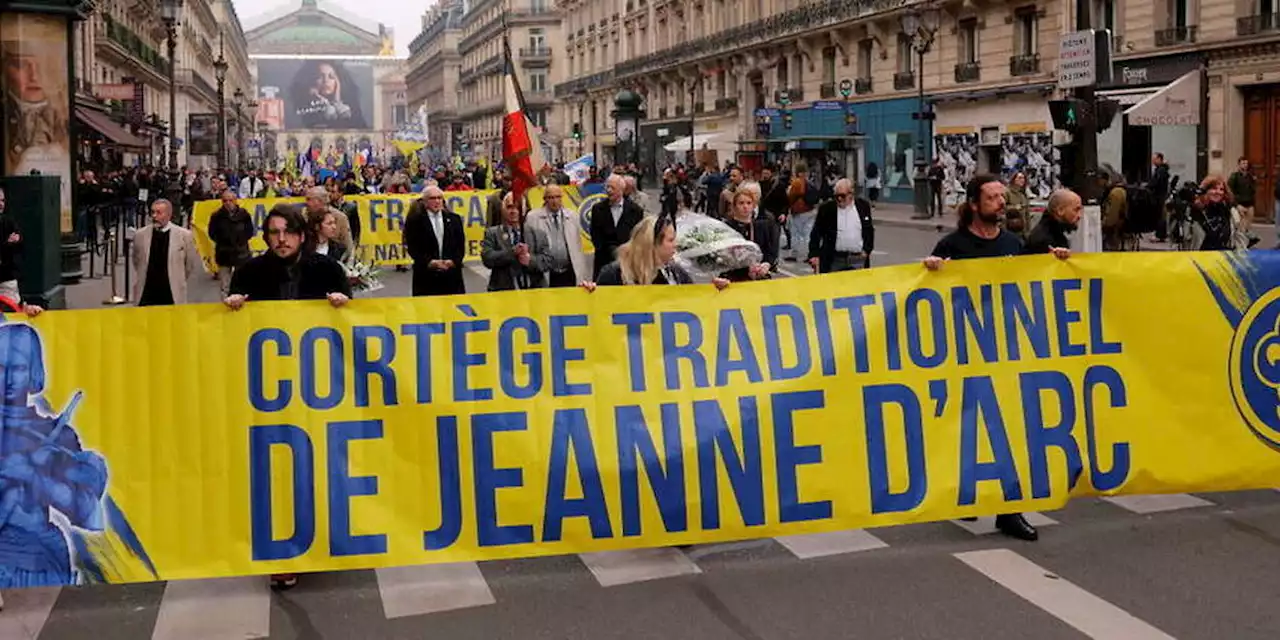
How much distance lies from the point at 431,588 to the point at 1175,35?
29.2 meters

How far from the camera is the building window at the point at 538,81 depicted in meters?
108

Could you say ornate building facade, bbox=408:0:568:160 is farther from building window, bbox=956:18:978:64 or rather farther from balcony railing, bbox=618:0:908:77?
building window, bbox=956:18:978:64

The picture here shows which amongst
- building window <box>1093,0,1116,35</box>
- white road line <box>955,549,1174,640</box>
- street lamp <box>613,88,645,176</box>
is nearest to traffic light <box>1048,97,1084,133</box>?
white road line <box>955,549,1174,640</box>

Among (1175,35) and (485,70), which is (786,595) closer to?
(1175,35)

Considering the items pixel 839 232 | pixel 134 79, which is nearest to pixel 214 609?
pixel 839 232

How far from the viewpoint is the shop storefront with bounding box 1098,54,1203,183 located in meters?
31.4

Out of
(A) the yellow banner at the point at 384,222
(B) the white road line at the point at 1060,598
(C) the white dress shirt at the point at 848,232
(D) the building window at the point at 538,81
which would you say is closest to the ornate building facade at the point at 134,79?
(A) the yellow banner at the point at 384,222

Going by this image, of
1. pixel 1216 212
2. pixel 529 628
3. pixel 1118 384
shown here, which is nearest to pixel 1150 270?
pixel 1118 384

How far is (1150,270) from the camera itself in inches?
284

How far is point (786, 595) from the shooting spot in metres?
6.15

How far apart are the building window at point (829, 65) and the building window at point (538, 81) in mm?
59851

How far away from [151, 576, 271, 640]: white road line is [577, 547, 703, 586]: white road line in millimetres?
1443

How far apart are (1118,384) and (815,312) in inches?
61.5

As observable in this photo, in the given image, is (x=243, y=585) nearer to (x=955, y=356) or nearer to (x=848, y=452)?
(x=848, y=452)
